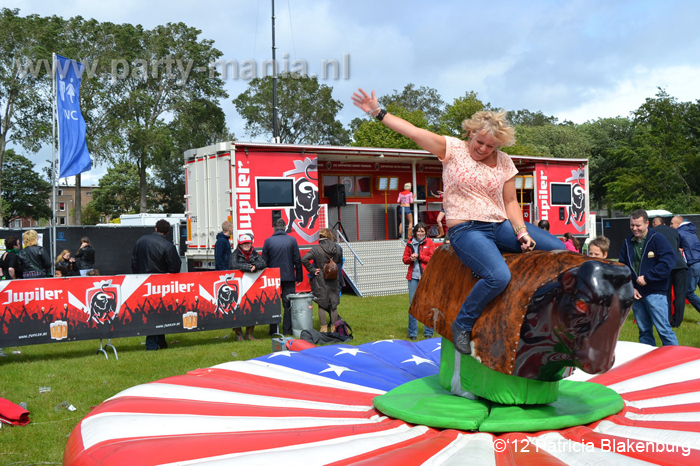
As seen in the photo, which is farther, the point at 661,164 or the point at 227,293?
the point at 661,164

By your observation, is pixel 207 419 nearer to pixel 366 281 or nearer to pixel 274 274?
pixel 274 274

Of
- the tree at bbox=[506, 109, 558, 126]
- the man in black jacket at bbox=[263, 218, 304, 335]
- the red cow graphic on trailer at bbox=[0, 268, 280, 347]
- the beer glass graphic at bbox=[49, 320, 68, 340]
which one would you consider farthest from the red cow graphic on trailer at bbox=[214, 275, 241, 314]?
the tree at bbox=[506, 109, 558, 126]

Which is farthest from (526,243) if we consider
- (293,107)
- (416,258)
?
(293,107)

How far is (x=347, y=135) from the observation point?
144 ft

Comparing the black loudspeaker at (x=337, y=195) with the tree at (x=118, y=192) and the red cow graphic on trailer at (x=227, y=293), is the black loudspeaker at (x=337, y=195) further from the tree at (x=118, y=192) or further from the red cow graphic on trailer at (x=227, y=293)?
the tree at (x=118, y=192)

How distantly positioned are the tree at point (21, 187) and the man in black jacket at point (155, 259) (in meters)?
46.1

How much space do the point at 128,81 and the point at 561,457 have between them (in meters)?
35.1

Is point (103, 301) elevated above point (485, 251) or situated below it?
below

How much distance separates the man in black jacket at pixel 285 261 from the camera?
880 cm

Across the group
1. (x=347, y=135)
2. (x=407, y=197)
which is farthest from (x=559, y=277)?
(x=347, y=135)

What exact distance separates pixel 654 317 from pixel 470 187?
3.62 m

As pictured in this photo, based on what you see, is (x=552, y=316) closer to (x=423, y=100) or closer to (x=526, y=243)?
(x=526, y=243)

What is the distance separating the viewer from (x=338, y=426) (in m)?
2.95

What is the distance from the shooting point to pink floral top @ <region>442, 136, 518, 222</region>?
3072mm
